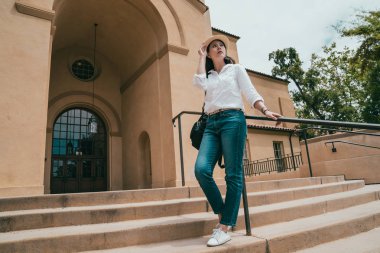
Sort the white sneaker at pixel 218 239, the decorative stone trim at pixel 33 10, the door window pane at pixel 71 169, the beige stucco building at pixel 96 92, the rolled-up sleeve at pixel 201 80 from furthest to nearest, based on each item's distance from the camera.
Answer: the door window pane at pixel 71 169, the decorative stone trim at pixel 33 10, the beige stucco building at pixel 96 92, the rolled-up sleeve at pixel 201 80, the white sneaker at pixel 218 239

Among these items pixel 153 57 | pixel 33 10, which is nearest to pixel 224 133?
pixel 33 10

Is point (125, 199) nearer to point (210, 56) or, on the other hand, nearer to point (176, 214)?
point (176, 214)

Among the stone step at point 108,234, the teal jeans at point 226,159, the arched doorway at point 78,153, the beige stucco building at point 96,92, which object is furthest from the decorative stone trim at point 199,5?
the stone step at point 108,234

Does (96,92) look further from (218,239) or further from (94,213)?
(218,239)

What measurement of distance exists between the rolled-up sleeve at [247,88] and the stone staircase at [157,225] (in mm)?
1347

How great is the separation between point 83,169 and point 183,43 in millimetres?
6785

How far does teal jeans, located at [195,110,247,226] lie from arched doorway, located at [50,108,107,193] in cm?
970

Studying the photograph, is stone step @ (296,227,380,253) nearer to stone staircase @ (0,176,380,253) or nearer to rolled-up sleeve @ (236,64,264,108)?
stone staircase @ (0,176,380,253)

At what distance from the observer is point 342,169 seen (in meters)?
6.84

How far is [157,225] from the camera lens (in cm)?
265

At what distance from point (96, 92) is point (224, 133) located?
34.7 ft

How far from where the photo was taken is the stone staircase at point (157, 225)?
92.4 inches

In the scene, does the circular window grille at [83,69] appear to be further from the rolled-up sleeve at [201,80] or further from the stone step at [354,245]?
the stone step at [354,245]

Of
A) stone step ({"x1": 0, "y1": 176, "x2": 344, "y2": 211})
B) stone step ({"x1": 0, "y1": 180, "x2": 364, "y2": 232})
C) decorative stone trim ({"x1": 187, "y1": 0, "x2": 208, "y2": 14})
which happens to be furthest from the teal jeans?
decorative stone trim ({"x1": 187, "y1": 0, "x2": 208, "y2": 14})
